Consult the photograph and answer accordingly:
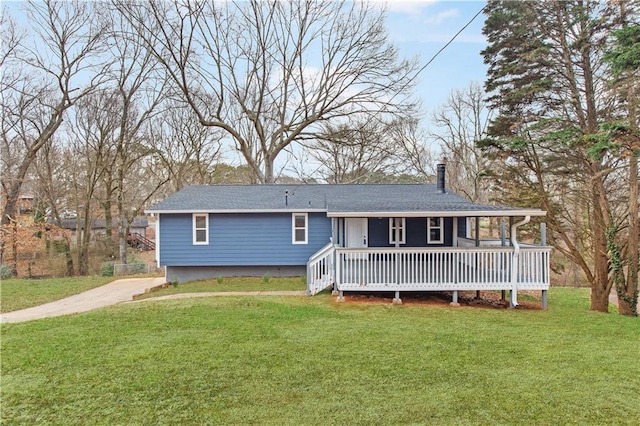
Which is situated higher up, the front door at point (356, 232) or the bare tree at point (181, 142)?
the bare tree at point (181, 142)

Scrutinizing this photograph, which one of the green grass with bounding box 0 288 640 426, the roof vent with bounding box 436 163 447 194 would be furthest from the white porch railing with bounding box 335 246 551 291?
the roof vent with bounding box 436 163 447 194

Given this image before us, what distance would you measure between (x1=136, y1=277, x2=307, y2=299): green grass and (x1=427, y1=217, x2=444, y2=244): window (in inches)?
170

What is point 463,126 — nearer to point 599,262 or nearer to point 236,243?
point 599,262

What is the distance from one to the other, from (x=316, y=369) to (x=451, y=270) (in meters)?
5.69

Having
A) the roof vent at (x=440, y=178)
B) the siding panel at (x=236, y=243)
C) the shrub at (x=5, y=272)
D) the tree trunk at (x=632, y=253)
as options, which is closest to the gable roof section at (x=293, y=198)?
the roof vent at (x=440, y=178)

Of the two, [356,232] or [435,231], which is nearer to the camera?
[435,231]

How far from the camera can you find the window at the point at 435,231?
12.3 metres

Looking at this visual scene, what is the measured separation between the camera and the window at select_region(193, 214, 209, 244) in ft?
44.7

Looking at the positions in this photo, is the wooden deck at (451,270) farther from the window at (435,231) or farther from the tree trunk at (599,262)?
the tree trunk at (599,262)

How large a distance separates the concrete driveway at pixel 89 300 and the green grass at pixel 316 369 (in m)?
1.76

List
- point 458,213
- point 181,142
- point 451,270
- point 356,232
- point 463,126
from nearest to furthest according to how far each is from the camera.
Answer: point 458,213 < point 451,270 < point 356,232 < point 181,142 < point 463,126

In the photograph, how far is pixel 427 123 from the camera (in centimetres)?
2634

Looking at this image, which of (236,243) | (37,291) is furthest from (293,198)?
(37,291)

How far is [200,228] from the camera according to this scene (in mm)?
13664
